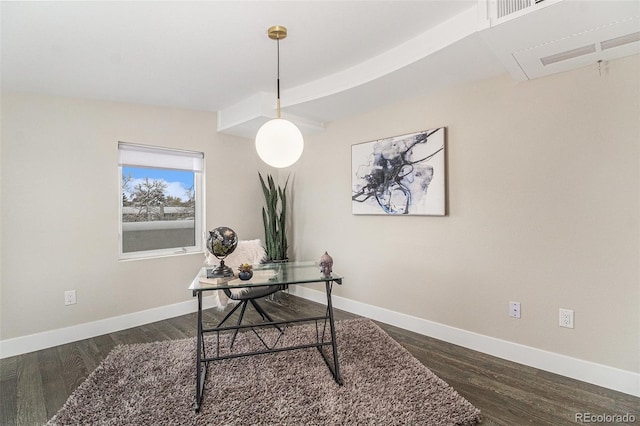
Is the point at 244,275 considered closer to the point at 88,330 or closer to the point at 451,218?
the point at 451,218

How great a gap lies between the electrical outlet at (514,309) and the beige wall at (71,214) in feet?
10.7

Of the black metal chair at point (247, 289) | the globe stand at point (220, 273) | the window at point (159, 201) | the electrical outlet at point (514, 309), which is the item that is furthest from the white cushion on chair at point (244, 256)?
the electrical outlet at point (514, 309)

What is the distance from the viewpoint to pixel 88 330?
9.66 feet

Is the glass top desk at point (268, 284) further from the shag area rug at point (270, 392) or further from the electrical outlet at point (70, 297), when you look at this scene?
the electrical outlet at point (70, 297)

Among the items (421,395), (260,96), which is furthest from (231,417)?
(260,96)

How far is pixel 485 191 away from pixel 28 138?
12.8 ft

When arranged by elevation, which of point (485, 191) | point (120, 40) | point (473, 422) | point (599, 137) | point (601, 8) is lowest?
point (473, 422)

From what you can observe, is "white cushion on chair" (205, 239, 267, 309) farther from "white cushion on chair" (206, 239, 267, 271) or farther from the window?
the window

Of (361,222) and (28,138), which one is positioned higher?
(28,138)

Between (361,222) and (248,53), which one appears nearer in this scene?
(248,53)

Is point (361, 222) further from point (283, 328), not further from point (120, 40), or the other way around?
point (120, 40)

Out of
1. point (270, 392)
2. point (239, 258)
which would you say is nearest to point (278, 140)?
point (239, 258)

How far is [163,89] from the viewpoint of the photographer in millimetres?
2924

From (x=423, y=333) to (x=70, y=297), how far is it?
3308 mm
